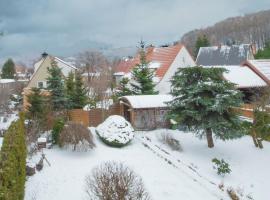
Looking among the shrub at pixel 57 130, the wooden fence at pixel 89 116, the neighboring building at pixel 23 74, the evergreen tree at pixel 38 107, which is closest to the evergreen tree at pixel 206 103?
the shrub at pixel 57 130

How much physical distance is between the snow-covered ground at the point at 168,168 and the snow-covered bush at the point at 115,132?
40 centimetres

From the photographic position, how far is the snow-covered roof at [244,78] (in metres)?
33.3

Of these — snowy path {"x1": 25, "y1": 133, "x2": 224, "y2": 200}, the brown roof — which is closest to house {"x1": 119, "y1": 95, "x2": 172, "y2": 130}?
snowy path {"x1": 25, "y1": 133, "x2": 224, "y2": 200}

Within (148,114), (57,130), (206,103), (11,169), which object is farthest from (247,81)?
(11,169)

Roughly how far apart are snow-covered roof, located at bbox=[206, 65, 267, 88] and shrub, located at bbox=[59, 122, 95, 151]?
16.2 metres

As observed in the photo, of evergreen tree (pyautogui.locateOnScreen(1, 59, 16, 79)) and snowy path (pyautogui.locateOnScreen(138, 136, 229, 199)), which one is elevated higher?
evergreen tree (pyautogui.locateOnScreen(1, 59, 16, 79))

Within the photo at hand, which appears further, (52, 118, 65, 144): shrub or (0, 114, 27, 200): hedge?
(52, 118, 65, 144): shrub

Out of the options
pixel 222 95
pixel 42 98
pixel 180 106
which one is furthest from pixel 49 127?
pixel 222 95

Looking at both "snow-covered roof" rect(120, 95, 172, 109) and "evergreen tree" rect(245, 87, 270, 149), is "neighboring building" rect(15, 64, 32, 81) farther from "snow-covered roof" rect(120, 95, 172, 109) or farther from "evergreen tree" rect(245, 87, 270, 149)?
"evergreen tree" rect(245, 87, 270, 149)

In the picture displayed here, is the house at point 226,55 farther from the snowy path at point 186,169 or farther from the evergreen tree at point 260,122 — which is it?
the snowy path at point 186,169

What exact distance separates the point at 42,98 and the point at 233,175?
14644mm

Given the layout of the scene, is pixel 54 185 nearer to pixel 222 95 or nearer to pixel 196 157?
pixel 196 157

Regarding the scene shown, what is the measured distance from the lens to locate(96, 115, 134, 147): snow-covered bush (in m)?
22.7

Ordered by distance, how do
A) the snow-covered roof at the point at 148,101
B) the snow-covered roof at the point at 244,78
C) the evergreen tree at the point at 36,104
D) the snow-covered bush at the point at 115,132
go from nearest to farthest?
the snow-covered bush at the point at 115,132 → the evergreen tree at the point at 36,104 → the snow-covered roof at the point at 148,101 → the snow-covered roof at the point at 244,78
